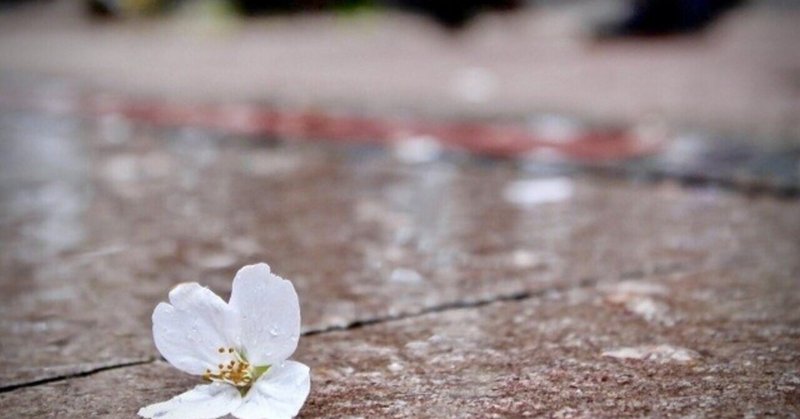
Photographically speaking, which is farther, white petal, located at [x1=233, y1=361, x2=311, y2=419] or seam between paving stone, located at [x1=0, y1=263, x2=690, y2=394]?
seam between paving stone, located at [x1=0, y1=263, x2=690, y2=394]

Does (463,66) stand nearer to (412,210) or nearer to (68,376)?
(412,210)

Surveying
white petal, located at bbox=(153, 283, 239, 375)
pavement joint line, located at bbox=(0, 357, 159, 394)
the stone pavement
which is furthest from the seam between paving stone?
the stone pavement

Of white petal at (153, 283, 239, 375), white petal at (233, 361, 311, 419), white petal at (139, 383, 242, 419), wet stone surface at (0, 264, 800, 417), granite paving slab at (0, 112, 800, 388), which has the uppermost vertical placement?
white petal at (153, 283, 239, 375)

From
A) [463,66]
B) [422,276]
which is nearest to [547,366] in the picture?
[422,276]

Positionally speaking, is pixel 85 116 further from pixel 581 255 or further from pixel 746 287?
pixel 746 287

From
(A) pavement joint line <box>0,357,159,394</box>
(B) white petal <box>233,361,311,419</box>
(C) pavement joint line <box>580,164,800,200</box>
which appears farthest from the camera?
(C) pavement joint line <box>580,164,800,200</box>

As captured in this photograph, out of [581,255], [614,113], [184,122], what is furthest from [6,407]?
[614,113]

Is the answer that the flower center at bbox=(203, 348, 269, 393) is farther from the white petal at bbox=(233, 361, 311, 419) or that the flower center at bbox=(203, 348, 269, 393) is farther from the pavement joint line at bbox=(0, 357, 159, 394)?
the pavement joint line at bbox=(0, 357, 159, 394)
